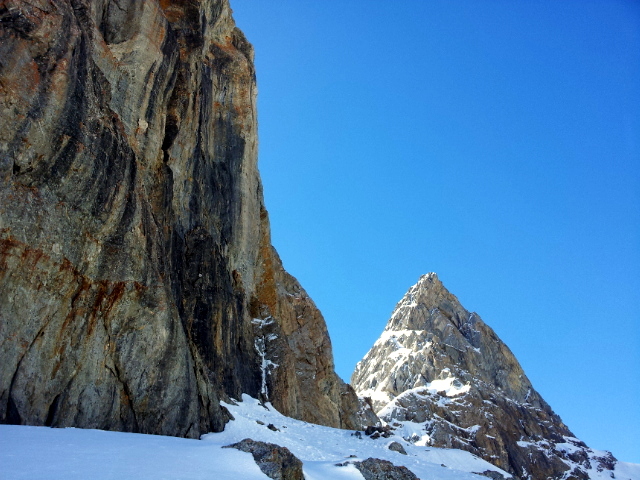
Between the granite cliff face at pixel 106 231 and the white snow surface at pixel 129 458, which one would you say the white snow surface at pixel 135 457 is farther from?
the granite cliff face at pixel 106 231

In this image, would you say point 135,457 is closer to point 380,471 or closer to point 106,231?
point 106,231

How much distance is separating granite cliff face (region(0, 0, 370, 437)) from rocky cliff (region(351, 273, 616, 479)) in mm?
76501

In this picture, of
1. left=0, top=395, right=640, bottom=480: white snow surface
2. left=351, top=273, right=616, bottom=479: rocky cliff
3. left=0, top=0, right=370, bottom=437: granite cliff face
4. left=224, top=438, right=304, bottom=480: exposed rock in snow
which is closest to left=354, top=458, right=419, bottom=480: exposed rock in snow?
left=0, top=395, right=640, bottom=480: white snow surface

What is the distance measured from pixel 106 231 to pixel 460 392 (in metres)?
102

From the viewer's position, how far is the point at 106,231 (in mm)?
21656

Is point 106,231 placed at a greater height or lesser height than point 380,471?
greater

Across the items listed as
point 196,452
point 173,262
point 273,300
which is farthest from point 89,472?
point 273,300

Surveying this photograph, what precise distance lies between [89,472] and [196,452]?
16.1 feet

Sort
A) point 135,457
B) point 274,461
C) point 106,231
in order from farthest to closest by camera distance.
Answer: point 106,231 → point 274,461 → point 135,457

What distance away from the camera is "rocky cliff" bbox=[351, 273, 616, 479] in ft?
327

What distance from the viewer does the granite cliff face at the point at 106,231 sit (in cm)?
1830

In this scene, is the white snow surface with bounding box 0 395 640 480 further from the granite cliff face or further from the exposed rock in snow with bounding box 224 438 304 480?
the granite cliff face

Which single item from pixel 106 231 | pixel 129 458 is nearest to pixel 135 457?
pixel 129 458

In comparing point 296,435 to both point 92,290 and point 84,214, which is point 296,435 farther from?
point 84,214
